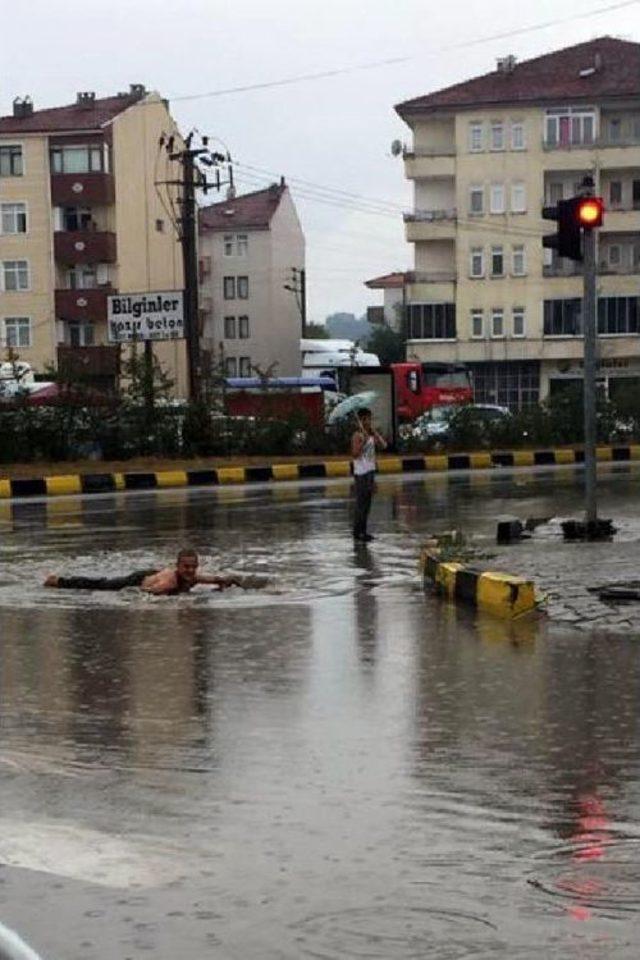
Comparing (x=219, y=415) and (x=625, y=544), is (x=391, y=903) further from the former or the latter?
(x=219, y=415)

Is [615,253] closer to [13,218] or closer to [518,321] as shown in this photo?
[518,321]

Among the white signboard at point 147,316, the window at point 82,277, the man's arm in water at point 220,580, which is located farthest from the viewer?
the window at point 82,277

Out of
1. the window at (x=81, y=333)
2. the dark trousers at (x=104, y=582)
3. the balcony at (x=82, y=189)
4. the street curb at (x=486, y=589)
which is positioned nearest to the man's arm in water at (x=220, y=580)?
the dark trousers at (x=104, y=582)

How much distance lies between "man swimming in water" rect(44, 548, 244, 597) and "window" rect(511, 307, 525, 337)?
60.5 meters

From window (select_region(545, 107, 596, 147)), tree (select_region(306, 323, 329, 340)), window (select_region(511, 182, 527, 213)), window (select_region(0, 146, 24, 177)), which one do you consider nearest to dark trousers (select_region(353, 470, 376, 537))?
window (select_region(511, 182, 527, 213))

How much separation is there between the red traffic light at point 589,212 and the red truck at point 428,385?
123 ft

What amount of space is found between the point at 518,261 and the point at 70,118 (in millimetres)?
22862

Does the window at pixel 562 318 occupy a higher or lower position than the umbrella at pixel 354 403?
higher

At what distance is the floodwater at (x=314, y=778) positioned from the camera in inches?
177

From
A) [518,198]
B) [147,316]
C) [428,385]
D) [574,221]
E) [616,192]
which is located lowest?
[428,385]

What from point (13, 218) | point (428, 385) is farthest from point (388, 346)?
point (428, 385)

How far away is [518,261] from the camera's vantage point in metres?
73.5

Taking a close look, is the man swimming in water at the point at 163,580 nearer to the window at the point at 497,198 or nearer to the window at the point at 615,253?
the window at the point at 497,198

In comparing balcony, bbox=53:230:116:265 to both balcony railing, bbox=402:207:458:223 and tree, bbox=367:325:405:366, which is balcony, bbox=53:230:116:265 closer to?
balcony railing, bbox=402:207:458:223
